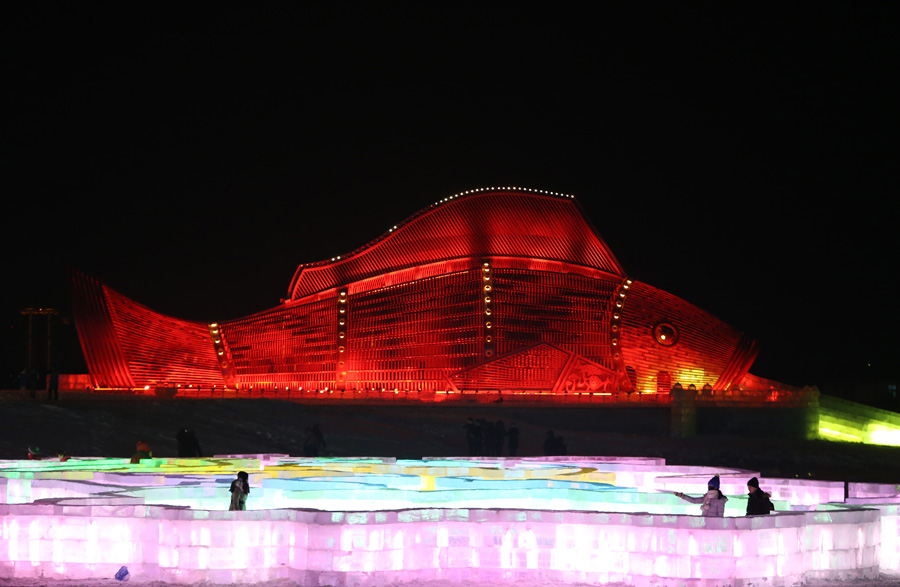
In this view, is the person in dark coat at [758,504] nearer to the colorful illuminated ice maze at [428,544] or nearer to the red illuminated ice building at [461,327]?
the colorful illuminated ice maze at [428,544]

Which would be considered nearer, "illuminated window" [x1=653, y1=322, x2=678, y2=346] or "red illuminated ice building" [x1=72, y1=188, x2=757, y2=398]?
"red illuminated ice building" [x1=72, y1=188, x2=757, y2=398]

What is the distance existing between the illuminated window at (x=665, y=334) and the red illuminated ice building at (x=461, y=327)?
0.31 ft

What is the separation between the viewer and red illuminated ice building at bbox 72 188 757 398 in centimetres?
4750

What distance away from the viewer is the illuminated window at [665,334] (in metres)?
48.2

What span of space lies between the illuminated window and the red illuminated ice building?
10 centimetres

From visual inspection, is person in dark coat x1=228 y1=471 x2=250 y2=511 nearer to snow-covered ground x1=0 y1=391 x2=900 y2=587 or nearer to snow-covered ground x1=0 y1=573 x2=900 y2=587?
snow-covered ground x1=0 y1=573 x2=900 y2=587

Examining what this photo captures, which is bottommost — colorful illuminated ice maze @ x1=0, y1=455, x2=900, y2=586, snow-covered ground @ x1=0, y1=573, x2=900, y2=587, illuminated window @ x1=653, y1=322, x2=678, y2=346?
snow-covered ground @ x1=0, y1=573, x2=900, y2=587

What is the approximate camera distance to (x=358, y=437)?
109 ft

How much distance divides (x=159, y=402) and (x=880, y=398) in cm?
4893

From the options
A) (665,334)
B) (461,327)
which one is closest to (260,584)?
(461,327)

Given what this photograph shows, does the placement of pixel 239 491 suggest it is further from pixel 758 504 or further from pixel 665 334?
pixel 665 334

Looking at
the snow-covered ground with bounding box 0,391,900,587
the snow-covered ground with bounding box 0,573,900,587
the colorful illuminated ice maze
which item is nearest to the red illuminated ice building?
the snow-covered ground with bounding box 0,391,900,587

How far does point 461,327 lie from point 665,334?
8.72 meters

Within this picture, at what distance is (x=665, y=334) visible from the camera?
48.3 m
